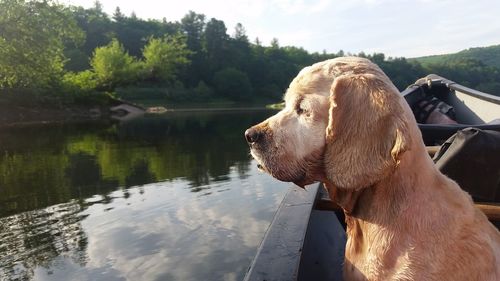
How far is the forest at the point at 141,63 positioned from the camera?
1624 inches

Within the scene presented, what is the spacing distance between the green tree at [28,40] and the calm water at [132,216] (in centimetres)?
2836

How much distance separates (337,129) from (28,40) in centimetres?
4442

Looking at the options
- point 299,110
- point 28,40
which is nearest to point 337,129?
point 299,110

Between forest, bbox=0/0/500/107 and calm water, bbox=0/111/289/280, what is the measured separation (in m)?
15.7

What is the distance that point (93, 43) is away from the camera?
370 ft

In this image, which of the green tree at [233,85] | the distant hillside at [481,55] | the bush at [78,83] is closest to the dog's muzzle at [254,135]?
the bush at [78,83]

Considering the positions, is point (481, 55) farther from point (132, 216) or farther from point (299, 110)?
point (299, 110)

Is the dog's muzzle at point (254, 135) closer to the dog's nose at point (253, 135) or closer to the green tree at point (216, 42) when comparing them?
the dog's nose at point (253, 135)

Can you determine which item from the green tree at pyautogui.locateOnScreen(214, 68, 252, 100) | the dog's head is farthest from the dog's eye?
the green tree at pyautogui.locateOnScreen(214, 68, 252, 100)

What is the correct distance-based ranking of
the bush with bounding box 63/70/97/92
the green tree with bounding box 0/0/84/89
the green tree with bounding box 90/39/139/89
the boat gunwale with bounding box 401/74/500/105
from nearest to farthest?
the boat gunwale with bounding box 401/74/500/105 → the green tree with bounding box 0/0/84/89 → the bush with bounding box 63/70/97/92 → the green tree with bounding box 90/39/139/89

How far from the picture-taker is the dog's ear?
1.96 meters

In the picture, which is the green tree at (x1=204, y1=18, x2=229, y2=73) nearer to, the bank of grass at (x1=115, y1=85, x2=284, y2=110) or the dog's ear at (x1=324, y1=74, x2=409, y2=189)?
the bank of grass at (x1=115, y1=85, x2=284, y2=110)

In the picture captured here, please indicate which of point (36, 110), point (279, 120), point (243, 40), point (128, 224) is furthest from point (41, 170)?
point (243, 40)

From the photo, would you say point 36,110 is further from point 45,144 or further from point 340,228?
point 340,228
